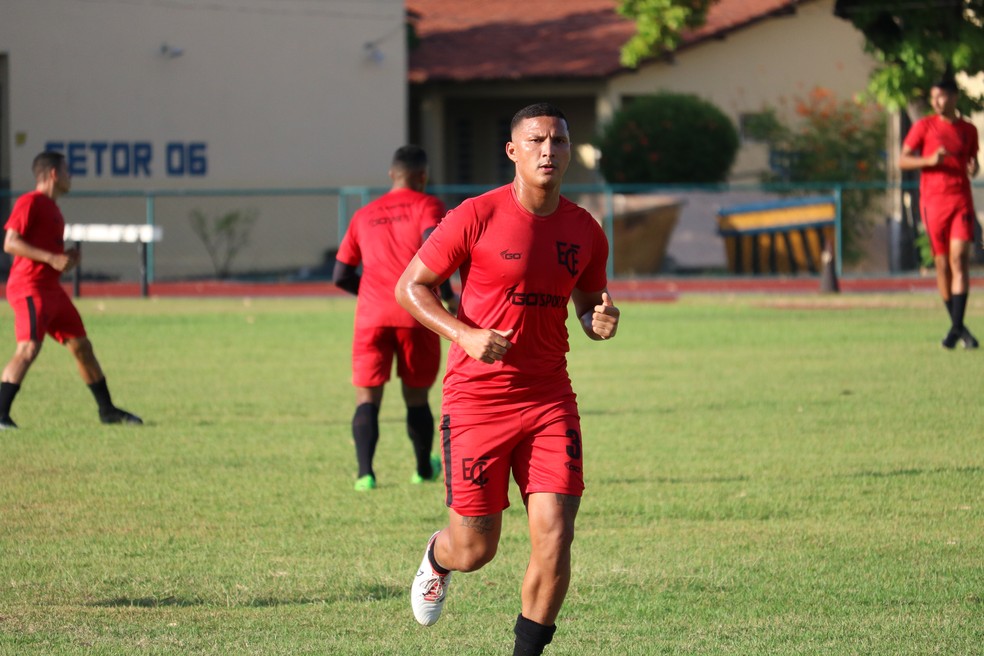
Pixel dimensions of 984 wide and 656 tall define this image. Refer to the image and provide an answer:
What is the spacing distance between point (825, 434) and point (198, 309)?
14737 mm

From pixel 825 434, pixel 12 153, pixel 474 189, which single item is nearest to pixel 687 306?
pixel 474 189

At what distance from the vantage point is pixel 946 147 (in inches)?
554

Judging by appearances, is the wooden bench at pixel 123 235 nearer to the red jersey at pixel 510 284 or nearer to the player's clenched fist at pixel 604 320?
the red jersey at pixel 510 284

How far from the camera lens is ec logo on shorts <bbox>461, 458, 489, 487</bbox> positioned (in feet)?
17.9

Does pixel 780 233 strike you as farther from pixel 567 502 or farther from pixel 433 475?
pixel 567 502

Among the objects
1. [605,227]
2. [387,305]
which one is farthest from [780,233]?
[387,305]

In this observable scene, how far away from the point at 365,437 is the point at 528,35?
32.4m

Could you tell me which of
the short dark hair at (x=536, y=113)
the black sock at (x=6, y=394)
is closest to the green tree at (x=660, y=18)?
the black sock at (x=6, y=394)

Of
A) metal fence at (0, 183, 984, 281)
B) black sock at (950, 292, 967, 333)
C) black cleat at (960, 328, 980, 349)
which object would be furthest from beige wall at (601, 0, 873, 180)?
black sock at (950, 292, 967, 333)

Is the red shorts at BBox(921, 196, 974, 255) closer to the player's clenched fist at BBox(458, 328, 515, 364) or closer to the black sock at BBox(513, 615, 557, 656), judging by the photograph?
the player's clenched fist at BBox(458, 328, 515, 364)

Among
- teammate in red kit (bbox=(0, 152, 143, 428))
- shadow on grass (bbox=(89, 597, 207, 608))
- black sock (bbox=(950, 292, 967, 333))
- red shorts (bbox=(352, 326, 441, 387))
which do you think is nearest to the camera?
shadow on grass (bbox=(89, 597, 207, 608))

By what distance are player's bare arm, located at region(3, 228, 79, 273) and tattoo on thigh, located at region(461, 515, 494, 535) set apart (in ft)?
20.7

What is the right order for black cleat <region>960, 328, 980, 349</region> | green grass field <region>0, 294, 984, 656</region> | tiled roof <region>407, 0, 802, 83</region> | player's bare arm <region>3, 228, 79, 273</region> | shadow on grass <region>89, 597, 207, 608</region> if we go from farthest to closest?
tiled roof <region>407, 0, 802, 83</region> → black cleat <region>960, 328, 980, 349</region> → player's bare arm <region>3, 228, 79, 273</region> → shadow on grass <region>89, 597, 207, 608</region> → green grass field <region>0, 294, 984, 656</region>

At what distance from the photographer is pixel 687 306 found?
76.5 feet
